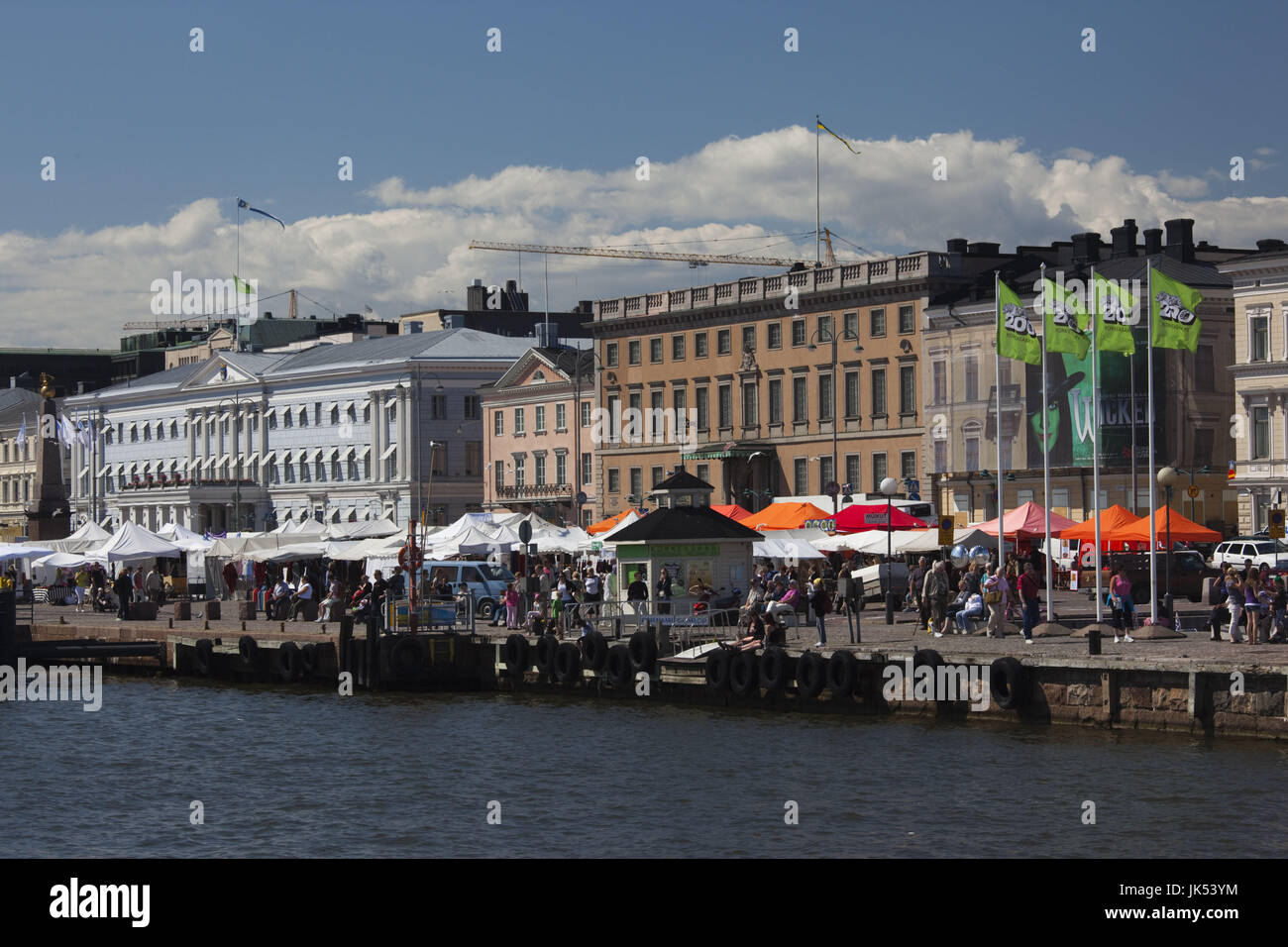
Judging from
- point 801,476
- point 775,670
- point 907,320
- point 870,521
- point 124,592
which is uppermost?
point 907,320

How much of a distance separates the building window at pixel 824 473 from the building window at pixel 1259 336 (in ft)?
72.9

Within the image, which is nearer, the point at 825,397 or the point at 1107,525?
the point at 1107,525

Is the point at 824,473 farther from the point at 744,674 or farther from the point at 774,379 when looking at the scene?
the point at 744,674

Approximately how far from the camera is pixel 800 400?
95500 mm

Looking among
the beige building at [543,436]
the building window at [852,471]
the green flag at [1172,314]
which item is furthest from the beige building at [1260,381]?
the beige building at [543,436]

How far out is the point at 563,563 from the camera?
2938 inches

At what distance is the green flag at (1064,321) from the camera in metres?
43.0

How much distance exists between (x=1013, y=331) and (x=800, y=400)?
50.9 m

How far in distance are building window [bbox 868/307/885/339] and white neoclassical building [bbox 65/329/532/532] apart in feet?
95.4

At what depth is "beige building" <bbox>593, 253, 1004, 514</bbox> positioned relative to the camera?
90.3m

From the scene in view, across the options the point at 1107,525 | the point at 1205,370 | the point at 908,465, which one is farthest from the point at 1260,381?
the point at 1107,525

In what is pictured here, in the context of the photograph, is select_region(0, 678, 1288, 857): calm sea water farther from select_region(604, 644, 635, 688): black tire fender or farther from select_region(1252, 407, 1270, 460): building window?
select_region(1252, 407, 1270, 460): building window
